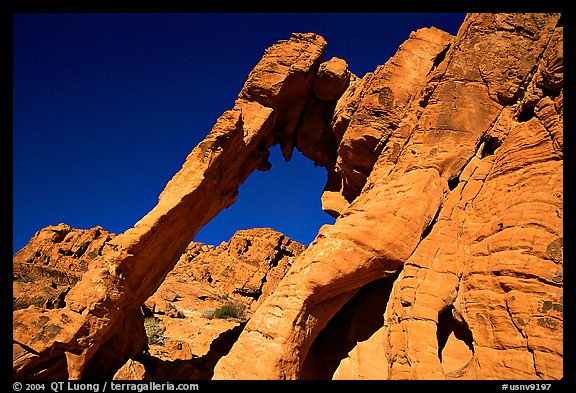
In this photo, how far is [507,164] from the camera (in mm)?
7348

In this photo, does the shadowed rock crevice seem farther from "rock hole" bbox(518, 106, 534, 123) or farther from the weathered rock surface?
the weathered rock surface

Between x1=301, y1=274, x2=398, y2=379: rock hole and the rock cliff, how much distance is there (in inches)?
1.6

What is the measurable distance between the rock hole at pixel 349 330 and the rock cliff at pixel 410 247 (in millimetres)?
42

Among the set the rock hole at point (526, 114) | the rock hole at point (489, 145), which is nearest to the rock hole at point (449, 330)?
the rock hole at point (489, 145)

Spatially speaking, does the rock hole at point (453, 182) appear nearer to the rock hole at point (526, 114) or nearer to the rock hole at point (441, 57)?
the rock hole at point (526, 114)

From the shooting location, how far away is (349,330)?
359 inches

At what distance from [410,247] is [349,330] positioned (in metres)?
2.71

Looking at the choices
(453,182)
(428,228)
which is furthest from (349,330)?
(453,182)

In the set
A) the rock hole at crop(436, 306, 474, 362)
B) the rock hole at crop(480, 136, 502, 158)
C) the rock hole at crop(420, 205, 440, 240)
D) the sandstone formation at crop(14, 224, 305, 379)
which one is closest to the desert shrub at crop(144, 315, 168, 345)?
the sandstone formation at crop(14, 224, 305, 379)

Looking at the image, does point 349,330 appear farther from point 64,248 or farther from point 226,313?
point 64,248

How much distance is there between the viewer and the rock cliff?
6.01 metres

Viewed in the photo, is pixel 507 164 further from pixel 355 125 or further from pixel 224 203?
pixel 224 203

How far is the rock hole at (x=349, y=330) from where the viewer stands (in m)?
8.71
